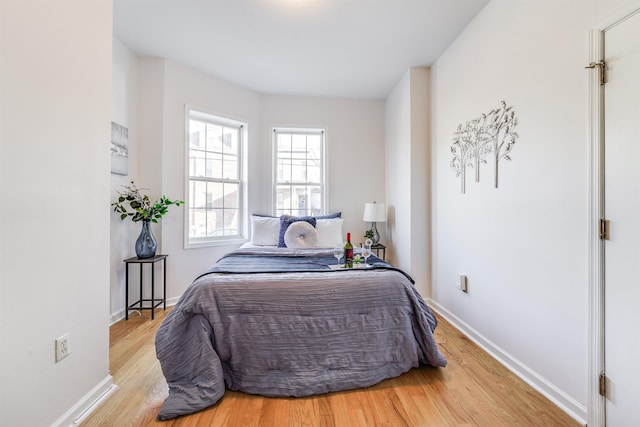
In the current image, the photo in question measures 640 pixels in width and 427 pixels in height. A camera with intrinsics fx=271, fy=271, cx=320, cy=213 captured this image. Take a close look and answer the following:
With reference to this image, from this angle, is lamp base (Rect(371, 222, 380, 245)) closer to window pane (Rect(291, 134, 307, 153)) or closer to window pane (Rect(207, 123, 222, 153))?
window pane (Rect(291, 134, 307, 153))

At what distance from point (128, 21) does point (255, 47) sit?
111 cm

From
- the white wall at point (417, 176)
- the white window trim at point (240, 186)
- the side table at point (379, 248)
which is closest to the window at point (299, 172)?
the white window trim at point (240, 186)

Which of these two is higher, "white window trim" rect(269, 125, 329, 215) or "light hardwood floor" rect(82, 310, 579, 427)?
"white window trim" rect(269, 125, 329, 215)

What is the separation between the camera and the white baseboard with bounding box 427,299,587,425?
146cm

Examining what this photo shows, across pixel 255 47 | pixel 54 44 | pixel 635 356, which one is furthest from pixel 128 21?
pixel 635 356

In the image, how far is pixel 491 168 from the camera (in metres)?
2.13

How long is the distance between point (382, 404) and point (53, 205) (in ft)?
6.62

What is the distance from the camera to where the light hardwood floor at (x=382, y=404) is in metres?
1.43

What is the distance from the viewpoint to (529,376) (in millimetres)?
1744

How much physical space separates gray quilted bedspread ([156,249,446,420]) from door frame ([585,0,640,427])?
0.75m

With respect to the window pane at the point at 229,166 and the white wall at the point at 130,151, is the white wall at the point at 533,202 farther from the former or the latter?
the white wall at the point at 130,151

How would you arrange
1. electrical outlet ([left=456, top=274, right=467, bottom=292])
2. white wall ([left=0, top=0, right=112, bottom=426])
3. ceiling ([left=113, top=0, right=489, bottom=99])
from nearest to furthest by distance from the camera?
white wall ([left=0, top=0, right=112, bottom=426]) → ceiling ([left=113, top=0, right=489, bottom=99]) → electrical outlet ([left=456, top=274, right=467, bottom=292])

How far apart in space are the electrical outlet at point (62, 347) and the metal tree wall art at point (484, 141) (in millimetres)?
2860

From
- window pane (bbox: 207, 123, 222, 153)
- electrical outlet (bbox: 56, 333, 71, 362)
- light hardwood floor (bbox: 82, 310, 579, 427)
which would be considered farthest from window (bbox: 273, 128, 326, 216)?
electrical outlet (bbox: 56, 333, 71, 362)
